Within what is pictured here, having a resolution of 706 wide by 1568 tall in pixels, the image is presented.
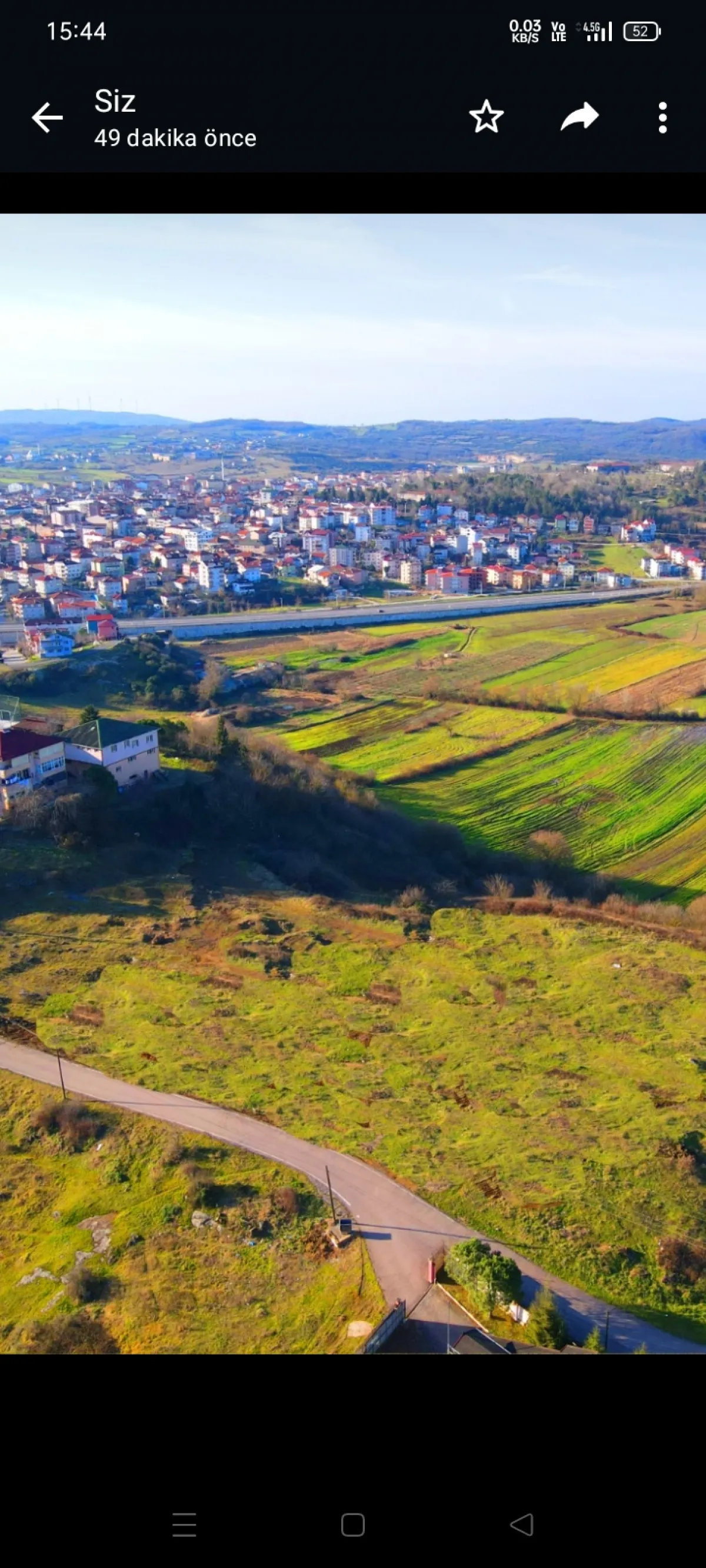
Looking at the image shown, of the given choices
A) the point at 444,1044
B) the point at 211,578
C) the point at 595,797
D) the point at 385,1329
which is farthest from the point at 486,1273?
the point at 211,578

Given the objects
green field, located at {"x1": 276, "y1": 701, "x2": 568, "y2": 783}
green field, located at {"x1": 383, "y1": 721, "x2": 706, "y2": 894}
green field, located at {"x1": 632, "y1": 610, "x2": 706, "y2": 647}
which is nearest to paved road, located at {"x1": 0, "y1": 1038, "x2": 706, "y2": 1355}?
green field, located at {"x1": 383, "y1": 721, "x2": 706, "y2": 894}

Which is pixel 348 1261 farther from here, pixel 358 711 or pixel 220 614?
pixel 220 614

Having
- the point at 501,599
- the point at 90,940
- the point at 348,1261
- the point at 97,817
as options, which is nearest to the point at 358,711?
the point at 97,817

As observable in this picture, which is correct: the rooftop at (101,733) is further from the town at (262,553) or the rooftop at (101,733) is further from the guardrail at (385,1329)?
the guardrail at (385,1329)

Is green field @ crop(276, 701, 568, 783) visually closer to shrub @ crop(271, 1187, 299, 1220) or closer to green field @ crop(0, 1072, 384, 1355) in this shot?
green field @ crop(0, 1072, 384, 1355)

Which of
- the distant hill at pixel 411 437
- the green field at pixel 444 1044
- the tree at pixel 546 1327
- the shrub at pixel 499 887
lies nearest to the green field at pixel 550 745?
the shrub at pixel 499 887
